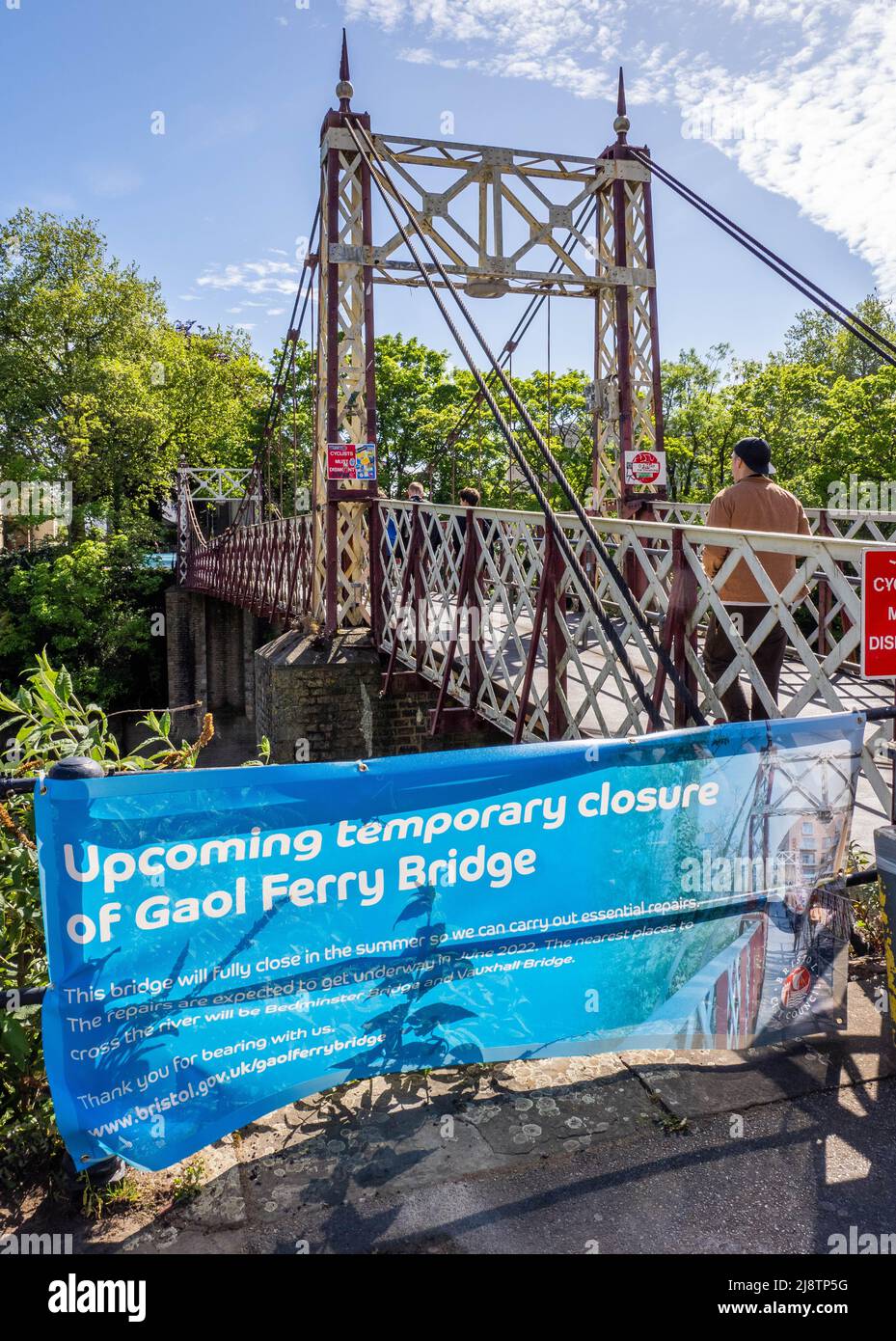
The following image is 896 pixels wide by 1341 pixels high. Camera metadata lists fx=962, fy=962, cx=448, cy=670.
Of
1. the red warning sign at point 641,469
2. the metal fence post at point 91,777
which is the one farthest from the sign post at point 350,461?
the metal fence post at point 91,777

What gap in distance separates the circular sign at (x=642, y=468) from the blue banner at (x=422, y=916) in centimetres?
744

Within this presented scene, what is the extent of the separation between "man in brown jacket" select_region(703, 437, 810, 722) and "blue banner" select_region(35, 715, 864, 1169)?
1267 mm

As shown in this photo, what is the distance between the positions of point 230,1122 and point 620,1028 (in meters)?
1.21

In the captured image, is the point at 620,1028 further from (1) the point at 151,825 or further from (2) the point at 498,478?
(2) the point at 498,478

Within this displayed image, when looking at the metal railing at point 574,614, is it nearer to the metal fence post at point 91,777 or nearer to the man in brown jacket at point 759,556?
the man in brown jacket at point 759,556

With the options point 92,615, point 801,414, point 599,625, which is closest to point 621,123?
point 599,625

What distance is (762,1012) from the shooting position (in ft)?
10.4

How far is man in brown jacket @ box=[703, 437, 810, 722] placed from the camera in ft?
14.6

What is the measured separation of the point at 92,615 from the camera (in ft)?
103

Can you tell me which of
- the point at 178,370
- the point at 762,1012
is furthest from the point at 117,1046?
the point at 178,370

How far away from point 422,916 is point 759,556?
2.67m

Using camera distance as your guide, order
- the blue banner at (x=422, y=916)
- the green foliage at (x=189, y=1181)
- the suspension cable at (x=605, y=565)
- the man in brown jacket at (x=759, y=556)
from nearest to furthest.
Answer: the blue banner at (x=422, y=916) < the green foliage at (x=189, y=1181) < the suspension cable at (x=605, y=565) < the man in brown jacket at (x=759, y=556)

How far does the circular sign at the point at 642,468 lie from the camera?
1036 centimetres

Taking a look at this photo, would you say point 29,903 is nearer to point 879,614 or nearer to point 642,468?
point 879,614
